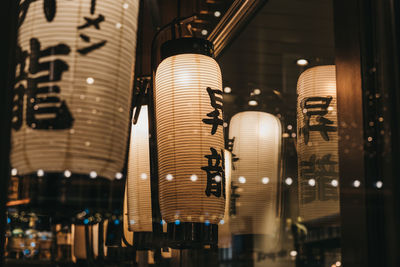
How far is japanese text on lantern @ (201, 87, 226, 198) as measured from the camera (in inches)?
102

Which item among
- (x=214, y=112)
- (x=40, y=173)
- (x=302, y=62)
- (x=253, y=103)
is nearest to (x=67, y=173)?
(x=40, y=173)

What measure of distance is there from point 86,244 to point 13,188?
1506 mm

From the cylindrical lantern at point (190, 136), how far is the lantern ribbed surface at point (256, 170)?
1.60 ft

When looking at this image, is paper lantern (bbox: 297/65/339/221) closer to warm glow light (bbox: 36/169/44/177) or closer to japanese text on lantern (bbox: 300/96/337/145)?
japanese text on lantern (bbox: 300/96/337/145)

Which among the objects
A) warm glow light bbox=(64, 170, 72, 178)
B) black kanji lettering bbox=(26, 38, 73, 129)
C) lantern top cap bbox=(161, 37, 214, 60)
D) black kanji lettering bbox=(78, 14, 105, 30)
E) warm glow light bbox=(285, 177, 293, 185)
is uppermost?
lantern top cap bbox=(161, 37, 214, 60)

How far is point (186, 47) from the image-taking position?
8.88 feet

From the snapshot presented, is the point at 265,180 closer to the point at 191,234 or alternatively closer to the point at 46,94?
the point at 191,234

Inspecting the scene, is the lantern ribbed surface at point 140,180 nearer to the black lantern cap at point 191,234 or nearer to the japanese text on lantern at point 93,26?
the black lantern cap at point 191,234

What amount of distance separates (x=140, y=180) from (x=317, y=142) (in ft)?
3.90

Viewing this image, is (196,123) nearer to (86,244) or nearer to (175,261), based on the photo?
(86,244)

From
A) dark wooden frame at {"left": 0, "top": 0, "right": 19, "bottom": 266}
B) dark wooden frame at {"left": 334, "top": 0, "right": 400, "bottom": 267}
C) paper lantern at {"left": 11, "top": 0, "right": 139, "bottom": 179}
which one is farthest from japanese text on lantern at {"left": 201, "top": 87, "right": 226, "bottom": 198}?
dark wooden frame at {"left": 0, "top": 0, "right": 19, "bottom": 266}

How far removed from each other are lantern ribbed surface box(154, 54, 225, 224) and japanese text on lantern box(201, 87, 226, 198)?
1 centimetres

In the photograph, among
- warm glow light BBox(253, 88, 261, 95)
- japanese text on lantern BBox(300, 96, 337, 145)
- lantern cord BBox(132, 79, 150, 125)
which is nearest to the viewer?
japanese text on lantern BBox(300, 96, 337, 145)

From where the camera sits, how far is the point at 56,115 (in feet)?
5.15
